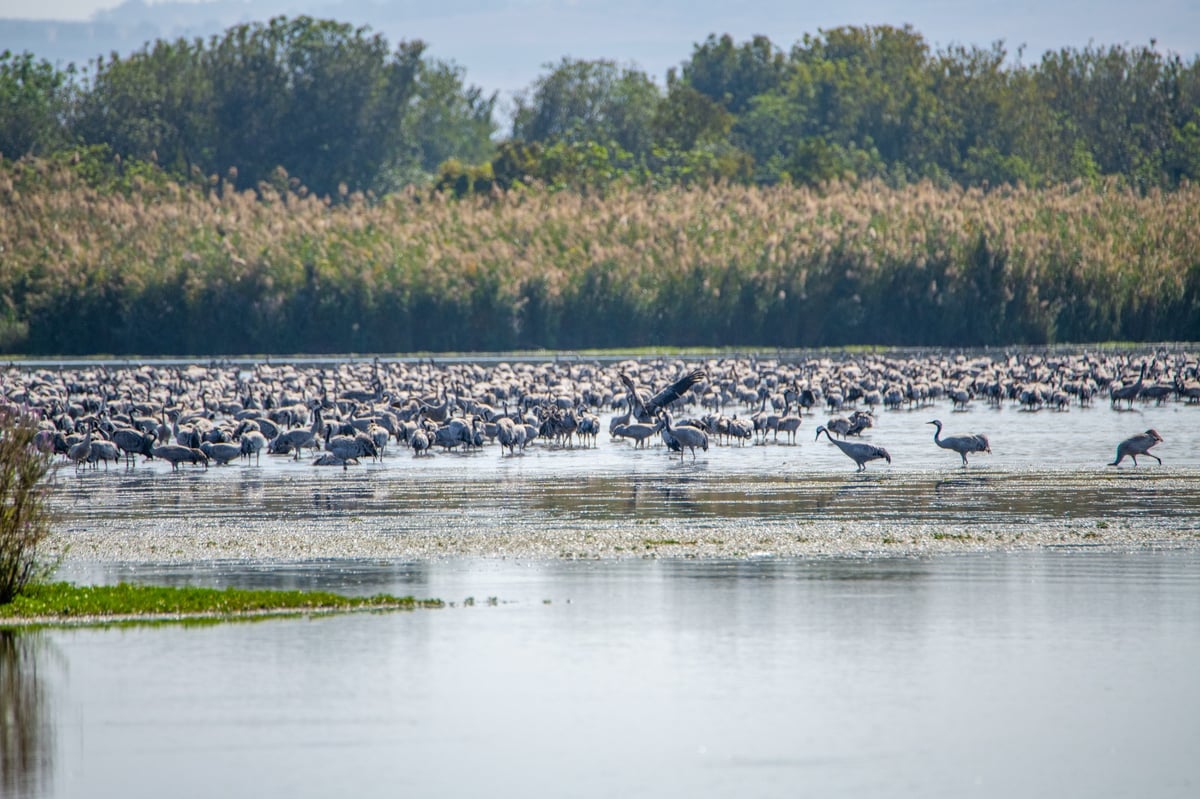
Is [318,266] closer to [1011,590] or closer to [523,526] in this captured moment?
[523,526]

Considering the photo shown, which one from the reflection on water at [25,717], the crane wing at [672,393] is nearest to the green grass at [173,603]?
the reflection on water at [25,717]

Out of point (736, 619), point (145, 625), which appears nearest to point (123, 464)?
point (145, 625)

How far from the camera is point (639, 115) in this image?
9188cm

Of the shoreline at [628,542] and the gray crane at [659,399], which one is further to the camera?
the gray crane at [659,399]

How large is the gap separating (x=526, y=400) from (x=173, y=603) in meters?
19.9

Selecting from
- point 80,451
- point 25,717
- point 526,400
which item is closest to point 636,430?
point 526,400

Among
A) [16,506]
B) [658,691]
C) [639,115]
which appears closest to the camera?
[658,691]

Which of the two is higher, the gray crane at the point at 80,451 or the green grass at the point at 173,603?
the gray crane at the point at 80,451

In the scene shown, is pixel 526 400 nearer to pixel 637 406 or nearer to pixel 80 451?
pixel 637 406

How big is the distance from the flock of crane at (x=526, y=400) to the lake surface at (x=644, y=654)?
18.7 ft

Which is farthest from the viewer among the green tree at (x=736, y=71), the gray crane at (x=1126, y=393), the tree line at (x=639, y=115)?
the green tree at (x=736, y=71)

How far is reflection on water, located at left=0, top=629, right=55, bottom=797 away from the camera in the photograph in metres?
10.1

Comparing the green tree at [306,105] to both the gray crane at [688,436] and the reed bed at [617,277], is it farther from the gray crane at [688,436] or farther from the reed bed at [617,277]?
the gray crane at [688,436]

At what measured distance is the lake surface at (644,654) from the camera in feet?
33.4
